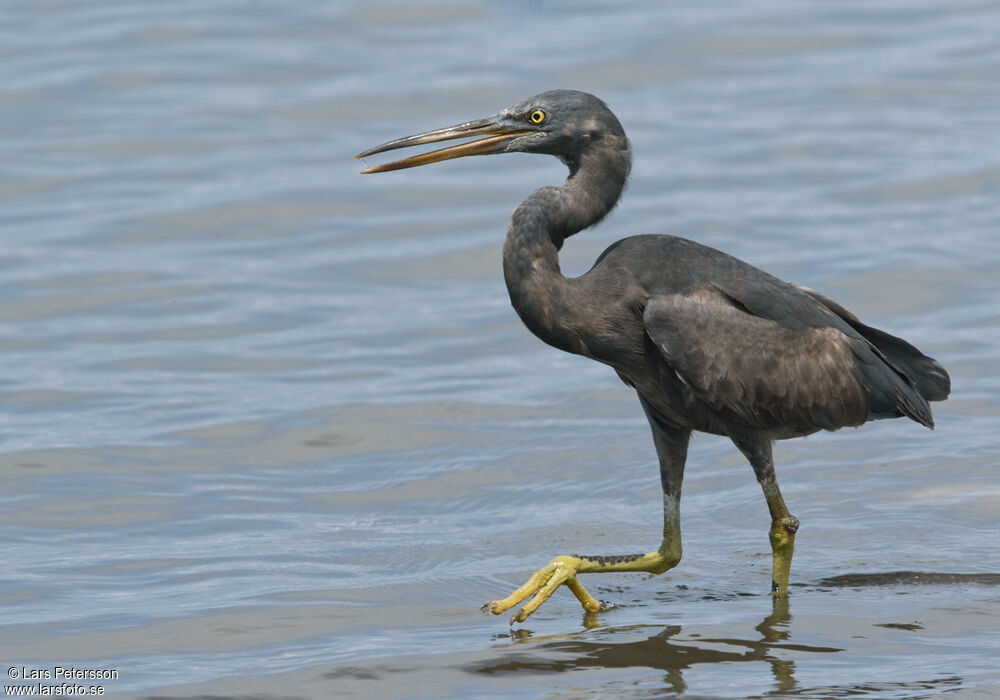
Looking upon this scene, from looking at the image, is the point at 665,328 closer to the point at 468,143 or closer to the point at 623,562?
the point at 623,562

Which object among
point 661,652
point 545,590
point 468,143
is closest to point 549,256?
point 468,143

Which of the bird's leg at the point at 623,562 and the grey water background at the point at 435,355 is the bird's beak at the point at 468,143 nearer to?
the bird's leg at the point at 623,562

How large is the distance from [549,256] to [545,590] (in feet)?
4.98

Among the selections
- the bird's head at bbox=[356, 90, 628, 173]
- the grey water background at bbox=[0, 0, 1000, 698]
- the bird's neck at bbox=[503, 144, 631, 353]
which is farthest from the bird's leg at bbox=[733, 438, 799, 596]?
the bird's head at bbox=[356, 90, 628, 173]

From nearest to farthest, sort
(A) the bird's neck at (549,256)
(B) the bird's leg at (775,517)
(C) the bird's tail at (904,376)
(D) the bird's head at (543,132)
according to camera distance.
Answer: (A) the bird's neck at (549,256) < (D) the bird's head at (543,132) < (B) the bird's leg at (775,517) < (C) the bird's tail at (904,376)

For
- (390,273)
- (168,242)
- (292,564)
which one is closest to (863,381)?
(292,564)

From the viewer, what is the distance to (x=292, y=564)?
8555 millimetres

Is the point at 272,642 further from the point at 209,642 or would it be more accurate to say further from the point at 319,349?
the point at 319,349

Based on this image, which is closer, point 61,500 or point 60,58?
point 61,500

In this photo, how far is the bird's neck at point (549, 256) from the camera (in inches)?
289

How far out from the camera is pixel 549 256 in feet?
24.2

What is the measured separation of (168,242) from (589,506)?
6172 millimetres

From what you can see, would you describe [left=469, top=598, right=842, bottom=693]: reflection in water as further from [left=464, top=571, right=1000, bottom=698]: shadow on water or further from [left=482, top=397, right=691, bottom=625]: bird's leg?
[left=482, top=397, right=691, bottom=625]: bird's leg

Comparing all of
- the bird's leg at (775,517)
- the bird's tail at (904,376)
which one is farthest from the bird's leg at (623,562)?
the bird's tail at (904,376)
